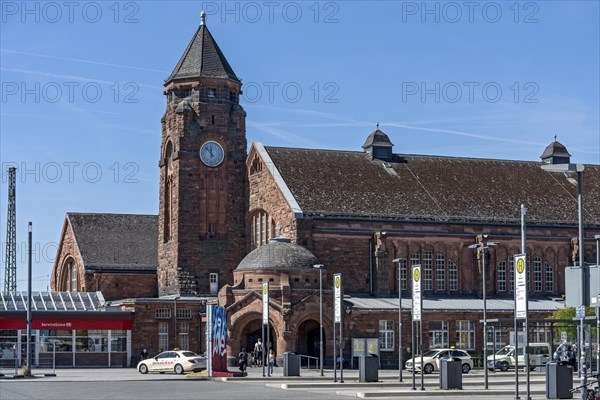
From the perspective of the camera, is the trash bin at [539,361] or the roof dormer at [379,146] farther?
the roof dormer at [379,146]

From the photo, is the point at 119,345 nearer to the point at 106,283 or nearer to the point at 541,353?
the point at 106,283

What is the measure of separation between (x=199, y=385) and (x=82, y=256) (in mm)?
44432

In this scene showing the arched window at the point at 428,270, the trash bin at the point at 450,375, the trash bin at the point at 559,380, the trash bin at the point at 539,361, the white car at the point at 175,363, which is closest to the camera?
the trash bin at the point at 559,380

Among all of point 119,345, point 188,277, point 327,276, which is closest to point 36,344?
point 119,345

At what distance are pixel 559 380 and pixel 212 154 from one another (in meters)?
51.6

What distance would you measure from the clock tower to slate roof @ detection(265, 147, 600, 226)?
3723 mm

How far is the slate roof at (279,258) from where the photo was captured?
2995 inches

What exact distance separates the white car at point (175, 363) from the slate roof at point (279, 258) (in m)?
10.8

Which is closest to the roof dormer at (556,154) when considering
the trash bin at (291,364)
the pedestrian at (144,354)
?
the pedestrian at (144,354)

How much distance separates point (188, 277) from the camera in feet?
279

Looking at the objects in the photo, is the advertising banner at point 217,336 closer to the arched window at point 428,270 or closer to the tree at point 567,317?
the tree at point 567,317

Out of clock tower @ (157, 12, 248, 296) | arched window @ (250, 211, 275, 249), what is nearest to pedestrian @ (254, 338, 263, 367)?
clock tower @ (157, 12, 248, 296)

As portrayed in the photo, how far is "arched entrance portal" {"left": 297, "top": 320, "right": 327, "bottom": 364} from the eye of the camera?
250 ft

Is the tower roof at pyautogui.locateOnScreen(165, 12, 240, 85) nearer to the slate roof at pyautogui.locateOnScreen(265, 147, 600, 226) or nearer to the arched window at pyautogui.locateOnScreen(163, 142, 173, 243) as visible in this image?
the arched window at pyautogui.locateOnScreen(163, 142, 173, 243)
